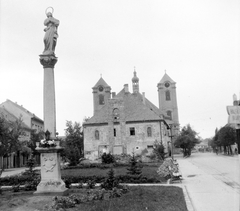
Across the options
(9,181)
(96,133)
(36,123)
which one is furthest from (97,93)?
(9,181)

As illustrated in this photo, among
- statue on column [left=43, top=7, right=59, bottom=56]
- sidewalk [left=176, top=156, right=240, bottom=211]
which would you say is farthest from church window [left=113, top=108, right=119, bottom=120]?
statue on column [left=43, top=7, right=59, bottom=56]

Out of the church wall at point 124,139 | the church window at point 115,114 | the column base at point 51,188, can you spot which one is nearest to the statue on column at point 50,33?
the column base at point 51,188

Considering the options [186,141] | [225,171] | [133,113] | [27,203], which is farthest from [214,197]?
[186,141]

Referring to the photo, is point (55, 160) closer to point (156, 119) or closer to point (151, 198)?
point (151, 198)

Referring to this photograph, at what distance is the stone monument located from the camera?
11.8 metres

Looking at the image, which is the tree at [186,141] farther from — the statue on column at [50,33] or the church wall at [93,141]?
the statue on column at [50,33]

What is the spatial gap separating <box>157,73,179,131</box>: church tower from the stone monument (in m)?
66.8

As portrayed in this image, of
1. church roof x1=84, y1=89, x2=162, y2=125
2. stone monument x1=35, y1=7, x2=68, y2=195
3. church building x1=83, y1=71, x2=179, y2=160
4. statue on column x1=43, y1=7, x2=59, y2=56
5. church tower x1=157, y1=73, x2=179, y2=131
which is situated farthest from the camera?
church tower x1=157, y1=73, x2=179, y2=131

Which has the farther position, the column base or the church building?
the church building

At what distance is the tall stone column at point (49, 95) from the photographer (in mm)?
12539

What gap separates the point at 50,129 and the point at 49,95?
1.54 metres

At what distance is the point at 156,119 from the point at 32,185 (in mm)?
34210

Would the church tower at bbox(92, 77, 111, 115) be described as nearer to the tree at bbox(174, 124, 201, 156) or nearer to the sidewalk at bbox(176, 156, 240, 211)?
the tree at bbox(174, 124, 201, 156)

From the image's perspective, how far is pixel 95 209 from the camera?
896 centimetres
